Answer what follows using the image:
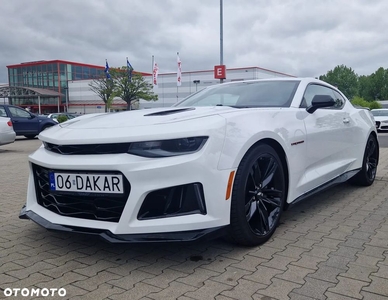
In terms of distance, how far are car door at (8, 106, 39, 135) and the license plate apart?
13.9 meters

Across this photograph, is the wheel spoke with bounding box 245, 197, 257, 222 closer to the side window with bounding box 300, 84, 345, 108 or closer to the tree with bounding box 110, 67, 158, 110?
the side window with bounding box 300, 84, 345, 108

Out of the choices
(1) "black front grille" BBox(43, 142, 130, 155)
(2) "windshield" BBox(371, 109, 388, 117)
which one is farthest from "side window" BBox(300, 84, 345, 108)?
(2) "windshield" BBox(371, 109, 388, 117)

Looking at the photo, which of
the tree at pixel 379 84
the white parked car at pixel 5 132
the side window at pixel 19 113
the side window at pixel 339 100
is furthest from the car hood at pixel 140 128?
the tree at pixel 379 84

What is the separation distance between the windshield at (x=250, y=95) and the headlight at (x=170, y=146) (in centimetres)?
121

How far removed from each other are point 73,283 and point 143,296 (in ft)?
1.60

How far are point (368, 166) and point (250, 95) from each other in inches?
95.2

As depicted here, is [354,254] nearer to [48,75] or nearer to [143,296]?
[143,296]

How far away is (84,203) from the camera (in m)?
2.60

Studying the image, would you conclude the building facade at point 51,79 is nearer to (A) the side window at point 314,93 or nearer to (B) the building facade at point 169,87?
(B) the building facade at point 169,87

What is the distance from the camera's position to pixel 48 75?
61.8 m

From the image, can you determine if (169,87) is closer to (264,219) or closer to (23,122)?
(23,122)

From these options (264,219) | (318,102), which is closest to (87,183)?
(264,219)

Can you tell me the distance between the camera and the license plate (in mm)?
2436

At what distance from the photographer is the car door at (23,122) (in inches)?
597
